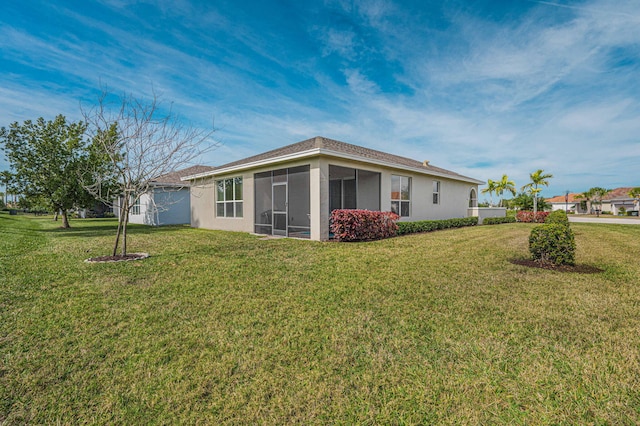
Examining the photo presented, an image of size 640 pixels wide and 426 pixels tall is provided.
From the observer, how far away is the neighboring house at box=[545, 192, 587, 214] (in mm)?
53525

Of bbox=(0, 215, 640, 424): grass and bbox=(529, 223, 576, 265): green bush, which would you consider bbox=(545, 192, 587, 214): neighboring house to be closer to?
bbox=(529, 223, 576, 265): green bush

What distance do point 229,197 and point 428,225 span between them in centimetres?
945

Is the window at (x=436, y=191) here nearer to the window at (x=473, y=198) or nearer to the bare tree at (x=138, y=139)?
the window at (x=473, y=198)

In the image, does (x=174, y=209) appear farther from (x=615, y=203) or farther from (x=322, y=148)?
(x=615, y=203)

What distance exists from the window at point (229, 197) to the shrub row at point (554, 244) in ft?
36.2

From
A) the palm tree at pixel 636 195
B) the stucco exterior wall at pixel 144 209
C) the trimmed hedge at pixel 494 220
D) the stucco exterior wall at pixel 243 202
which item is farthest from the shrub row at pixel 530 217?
the palm tree at pixel 636 195

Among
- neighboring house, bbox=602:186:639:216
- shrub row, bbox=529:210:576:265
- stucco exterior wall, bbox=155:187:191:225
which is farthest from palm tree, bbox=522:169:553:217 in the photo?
neighboring house, bbox=602:186:639:216

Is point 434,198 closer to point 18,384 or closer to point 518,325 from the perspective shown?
point 518,325

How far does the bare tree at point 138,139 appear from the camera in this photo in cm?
674

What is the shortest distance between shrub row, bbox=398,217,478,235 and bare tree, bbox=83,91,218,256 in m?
7.99

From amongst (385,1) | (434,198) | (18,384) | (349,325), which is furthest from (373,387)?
(434,198)

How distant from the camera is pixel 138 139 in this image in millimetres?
6930

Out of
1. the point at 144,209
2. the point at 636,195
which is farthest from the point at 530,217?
the point at 636,195

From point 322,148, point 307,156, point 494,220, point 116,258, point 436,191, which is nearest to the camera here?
point 116,258
